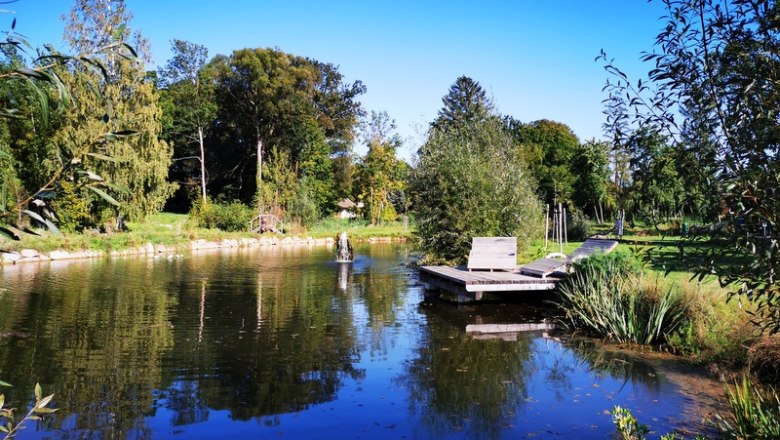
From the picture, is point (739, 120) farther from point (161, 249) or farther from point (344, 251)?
point (161, 249)

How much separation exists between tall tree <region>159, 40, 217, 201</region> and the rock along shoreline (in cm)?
1182

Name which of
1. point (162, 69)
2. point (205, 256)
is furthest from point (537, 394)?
point (162, 69)

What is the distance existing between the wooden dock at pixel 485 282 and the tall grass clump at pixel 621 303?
1.09m

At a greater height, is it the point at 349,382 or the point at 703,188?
the point at 703,188

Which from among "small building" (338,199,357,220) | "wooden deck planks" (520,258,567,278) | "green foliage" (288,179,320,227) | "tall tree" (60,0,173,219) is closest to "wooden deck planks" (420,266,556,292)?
"wooden deck planks" (520,258,567,278)

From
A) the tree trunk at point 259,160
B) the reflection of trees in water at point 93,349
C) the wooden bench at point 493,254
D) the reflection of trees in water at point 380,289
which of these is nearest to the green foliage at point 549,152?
the tree trunk at point 259,160

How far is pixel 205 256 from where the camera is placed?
24312 millimetres

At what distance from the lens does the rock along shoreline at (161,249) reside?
64.6 ft

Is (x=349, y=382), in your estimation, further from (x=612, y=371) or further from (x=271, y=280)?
(x=271, y=280)

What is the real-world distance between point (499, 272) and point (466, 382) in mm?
6469

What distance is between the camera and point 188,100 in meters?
44.5

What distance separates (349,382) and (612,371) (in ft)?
11.4

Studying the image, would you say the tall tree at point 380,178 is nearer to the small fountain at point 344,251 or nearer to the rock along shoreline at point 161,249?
the rock along shoreline at point 161,249

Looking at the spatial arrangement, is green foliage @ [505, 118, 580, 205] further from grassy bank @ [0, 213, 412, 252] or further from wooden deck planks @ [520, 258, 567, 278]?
wooden deck planks @ [520, 258, 567, 278]
